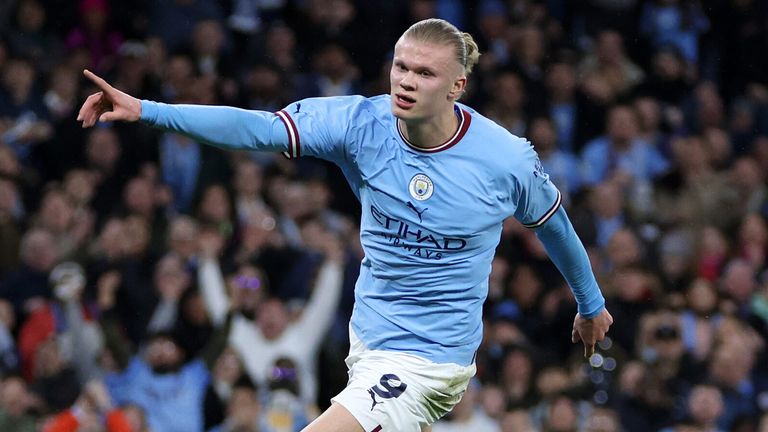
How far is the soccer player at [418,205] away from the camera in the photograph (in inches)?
203

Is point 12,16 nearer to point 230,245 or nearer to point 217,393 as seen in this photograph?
point 230,245

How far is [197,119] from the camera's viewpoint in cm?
487

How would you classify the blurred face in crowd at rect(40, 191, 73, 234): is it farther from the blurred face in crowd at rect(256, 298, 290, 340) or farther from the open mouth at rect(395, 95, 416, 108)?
the open mouth at rect(395, 95, 416, 108)

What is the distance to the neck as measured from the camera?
524 cm

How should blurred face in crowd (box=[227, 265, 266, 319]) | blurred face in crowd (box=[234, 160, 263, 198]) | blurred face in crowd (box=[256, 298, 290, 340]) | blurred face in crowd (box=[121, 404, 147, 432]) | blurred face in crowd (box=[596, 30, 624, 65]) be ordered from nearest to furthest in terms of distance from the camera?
blurred face in crowd (box=[121, 404, 147, 432]), blurred face in crowd (box=[256, 298, 290, 340]), blurred face in crowd (box=[227, 265, 266, 319]), blurred face in crowd (box=[234, 160, 263, 198]), blurred face in crowd (box=[596, 30, 624, 65])

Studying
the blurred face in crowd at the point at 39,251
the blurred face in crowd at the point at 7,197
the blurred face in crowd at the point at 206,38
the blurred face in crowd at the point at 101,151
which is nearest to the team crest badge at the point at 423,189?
the blurred face in crowd at the point at 39,251

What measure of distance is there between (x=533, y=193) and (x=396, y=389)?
0.90m

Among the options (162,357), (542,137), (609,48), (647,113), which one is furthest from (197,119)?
(609,48)

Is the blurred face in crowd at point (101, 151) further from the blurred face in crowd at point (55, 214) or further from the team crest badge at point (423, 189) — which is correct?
the team crest badge at point (423, 189)

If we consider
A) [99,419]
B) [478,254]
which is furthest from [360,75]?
[478,254]

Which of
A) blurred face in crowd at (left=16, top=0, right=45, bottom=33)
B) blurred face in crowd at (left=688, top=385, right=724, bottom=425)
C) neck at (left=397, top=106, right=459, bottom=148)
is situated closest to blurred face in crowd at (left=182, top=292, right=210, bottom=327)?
blurred face in crowd at (left=16, top=0, right=45, bottom=33)

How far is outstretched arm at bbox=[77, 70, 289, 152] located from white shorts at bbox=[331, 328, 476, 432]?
890 mm

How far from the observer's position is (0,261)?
9.47 metres

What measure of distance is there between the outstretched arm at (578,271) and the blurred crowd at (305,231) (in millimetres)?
3302
